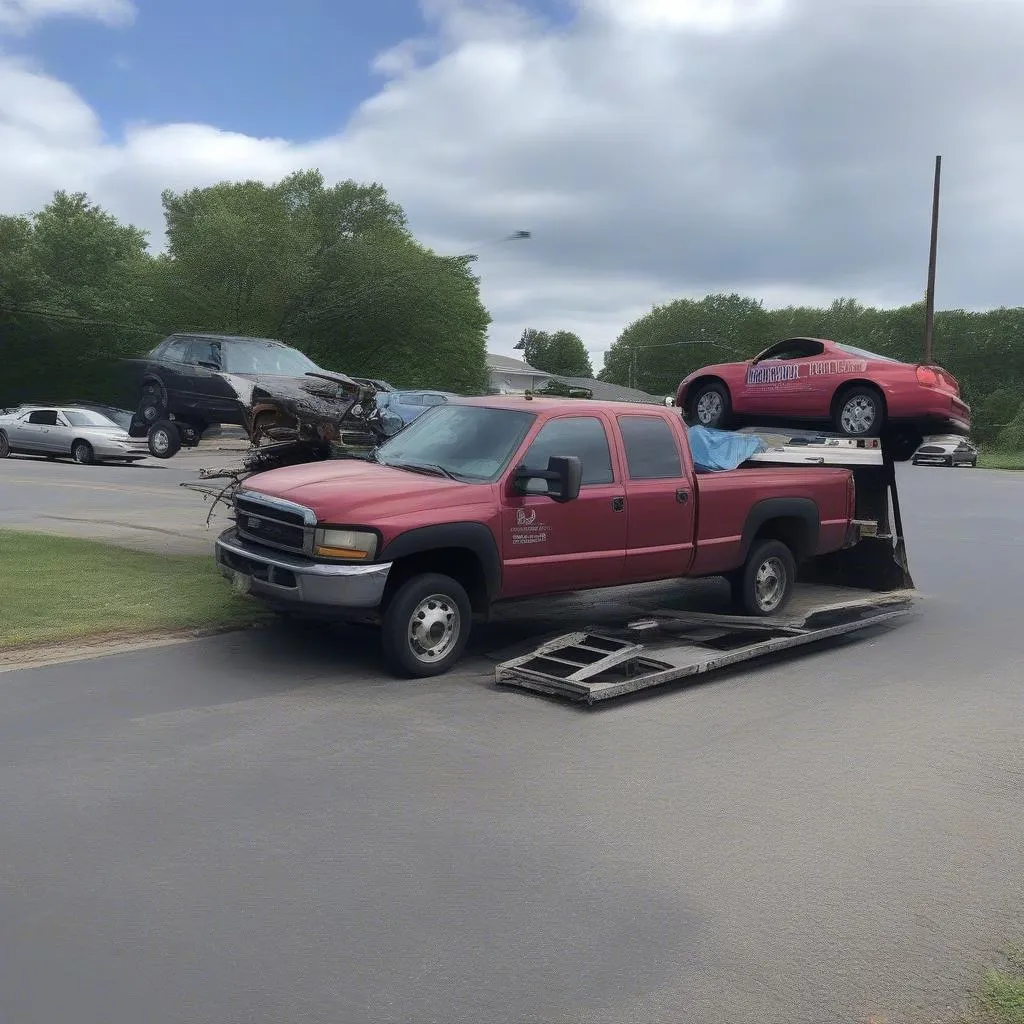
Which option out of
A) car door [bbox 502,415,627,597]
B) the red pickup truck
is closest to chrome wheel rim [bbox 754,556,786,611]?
→ the red pickup truck

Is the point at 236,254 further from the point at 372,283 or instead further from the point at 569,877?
the point at 569,877

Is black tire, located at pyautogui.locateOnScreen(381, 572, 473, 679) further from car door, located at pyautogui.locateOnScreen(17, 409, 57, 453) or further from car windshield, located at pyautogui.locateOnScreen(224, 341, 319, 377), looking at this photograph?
car door, located at pyautogui.locateOnScreen(17, 409, 57, 453)

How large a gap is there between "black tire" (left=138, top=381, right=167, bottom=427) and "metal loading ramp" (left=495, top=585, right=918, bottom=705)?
9111 mm

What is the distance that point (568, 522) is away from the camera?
8281mm

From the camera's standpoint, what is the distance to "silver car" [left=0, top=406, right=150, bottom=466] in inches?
1093

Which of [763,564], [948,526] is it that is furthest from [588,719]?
[948,526]

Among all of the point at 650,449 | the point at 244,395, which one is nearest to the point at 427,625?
the point at 650,449

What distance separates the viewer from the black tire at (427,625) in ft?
24.5

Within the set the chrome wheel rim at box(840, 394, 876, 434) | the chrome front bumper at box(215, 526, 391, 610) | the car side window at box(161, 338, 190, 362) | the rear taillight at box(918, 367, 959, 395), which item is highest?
the car side window at box(161, 338, 190, 362)

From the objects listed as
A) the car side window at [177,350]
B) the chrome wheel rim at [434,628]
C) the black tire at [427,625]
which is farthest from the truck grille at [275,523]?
the car side window at [177,350]

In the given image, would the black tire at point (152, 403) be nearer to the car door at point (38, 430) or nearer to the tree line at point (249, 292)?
the car door at point (38, 430)

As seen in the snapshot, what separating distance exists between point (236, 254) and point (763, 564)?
38402 mm

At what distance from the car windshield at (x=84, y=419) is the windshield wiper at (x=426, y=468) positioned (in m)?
22.1

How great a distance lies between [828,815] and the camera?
5305 millimetres
